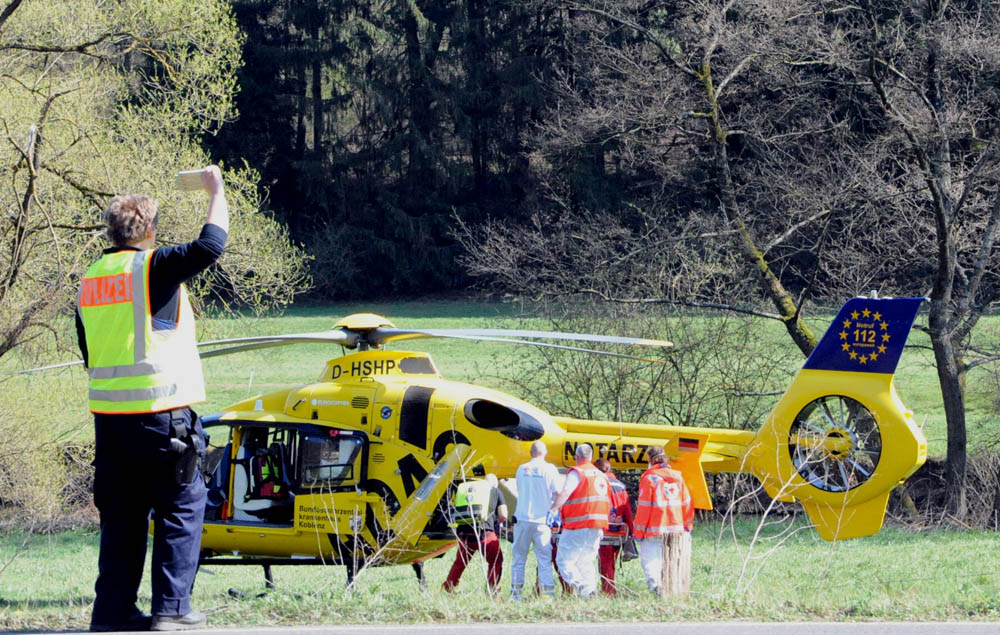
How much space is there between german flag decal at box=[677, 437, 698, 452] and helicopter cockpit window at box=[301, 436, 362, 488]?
3.22 metres

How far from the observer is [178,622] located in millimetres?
5148

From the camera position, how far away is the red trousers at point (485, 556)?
32.1ft

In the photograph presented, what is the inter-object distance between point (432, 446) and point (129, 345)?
19.6ft

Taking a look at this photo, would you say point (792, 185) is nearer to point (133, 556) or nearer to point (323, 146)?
point (133, 556)

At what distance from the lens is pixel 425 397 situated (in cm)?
1083

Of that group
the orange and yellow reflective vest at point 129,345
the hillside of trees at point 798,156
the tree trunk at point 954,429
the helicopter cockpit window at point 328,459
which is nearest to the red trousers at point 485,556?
the helicopter cockpit window at point 328,459

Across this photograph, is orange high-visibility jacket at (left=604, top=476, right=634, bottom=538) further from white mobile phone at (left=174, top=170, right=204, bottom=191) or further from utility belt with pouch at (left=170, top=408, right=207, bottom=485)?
white mobile phone at (left=174, top=170, right=204, bottom=191)

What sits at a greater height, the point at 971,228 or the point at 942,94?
the point at 942,94

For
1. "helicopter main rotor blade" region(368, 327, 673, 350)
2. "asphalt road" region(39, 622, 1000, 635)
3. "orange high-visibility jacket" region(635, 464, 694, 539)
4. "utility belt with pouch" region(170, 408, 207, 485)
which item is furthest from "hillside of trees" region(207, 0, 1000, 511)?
"utility belt with pouch" region(170, 408, 207, 485)

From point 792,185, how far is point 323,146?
38088 millimetres

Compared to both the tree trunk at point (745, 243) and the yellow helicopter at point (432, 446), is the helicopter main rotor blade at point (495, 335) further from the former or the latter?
the tree trunk at point (745, 243)

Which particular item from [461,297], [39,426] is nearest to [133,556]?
[39,426]

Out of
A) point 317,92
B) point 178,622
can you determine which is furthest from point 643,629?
point 317,92

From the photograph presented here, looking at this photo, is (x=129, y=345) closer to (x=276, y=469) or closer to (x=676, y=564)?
(x=676, y=564)
